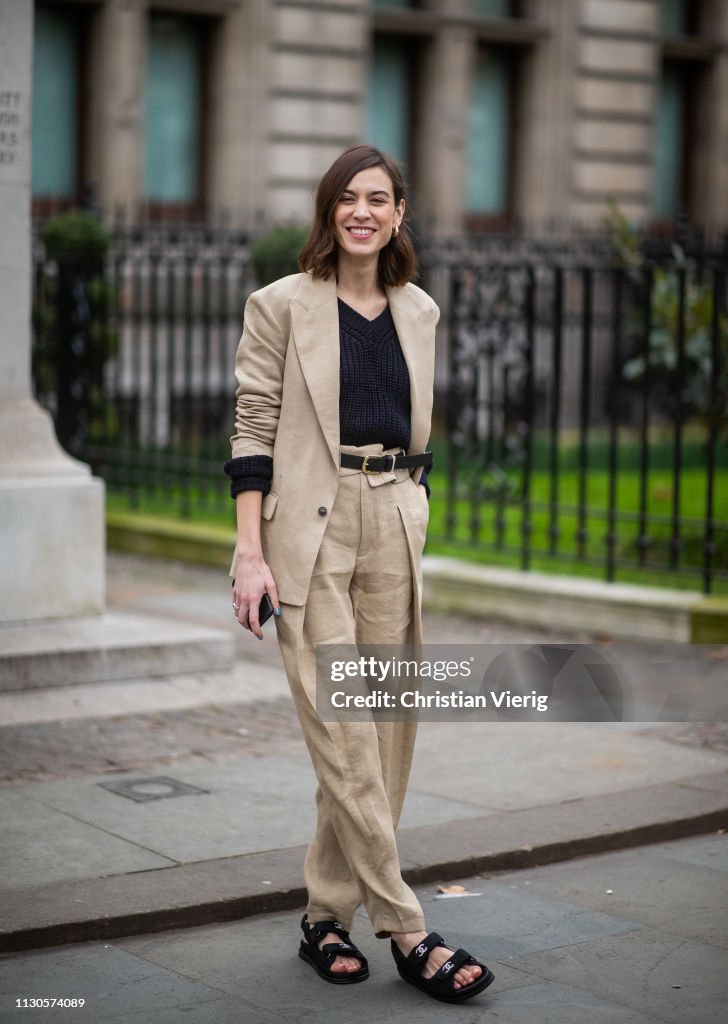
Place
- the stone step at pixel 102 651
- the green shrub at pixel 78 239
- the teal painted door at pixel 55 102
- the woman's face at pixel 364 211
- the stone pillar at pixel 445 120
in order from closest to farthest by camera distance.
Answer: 1. the woman's face at pixel 364 211
2. the stone step at pixel 102 651
3. the green shrub at pixel 78 239
4. the teal painted door at pixel 55 102
5. the stone pillar at pixel 445 120

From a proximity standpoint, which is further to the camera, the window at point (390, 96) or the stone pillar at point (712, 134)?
the stone pillar at point (712, 134)

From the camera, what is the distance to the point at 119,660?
26.8 feet

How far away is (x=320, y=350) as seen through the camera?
14.8 feet

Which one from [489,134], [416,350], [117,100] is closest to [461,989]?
[416,350]

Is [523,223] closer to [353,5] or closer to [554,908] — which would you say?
[353,5]

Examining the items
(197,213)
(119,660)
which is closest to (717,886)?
(119,660)

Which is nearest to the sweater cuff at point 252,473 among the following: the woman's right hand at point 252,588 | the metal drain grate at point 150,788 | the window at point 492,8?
the woman's right hand at point 252,588

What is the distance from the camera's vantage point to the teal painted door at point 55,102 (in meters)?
19.0

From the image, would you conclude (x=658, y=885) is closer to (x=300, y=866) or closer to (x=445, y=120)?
(x=300, y=866)

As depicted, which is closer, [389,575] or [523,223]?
[389,575]

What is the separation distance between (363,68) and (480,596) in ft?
38.4

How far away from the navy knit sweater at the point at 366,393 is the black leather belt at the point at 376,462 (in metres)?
0.05

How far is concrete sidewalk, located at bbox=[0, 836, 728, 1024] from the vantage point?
4.37m

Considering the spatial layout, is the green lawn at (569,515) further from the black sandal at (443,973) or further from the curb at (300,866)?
the black sandal at (443,973)
